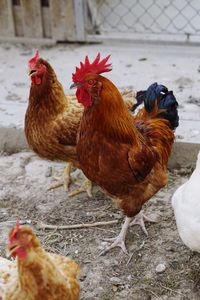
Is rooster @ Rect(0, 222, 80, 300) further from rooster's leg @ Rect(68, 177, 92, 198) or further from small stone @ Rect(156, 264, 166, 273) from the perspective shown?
rooster's leg @ Rect(68, 177, 92, 198)

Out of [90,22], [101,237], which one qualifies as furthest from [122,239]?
[90,22]

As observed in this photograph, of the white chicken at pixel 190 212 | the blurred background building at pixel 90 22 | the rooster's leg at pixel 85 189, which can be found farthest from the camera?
the blurred background building at pixel 90 22

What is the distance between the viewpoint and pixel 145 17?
6719mm

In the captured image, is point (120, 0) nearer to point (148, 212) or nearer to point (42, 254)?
point (148, 212)

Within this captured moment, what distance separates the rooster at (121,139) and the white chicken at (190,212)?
0.39 m

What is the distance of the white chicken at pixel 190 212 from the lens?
3082mm

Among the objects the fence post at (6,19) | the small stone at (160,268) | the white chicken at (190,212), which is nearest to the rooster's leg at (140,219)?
the small stone at (160,268)

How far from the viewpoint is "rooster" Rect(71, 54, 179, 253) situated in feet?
11.1

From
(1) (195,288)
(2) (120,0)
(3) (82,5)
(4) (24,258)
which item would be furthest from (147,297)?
(2) (120,0)

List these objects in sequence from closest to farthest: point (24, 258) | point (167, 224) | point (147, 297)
A: point (24, 258) < point (147, 297) < point (167, 224)

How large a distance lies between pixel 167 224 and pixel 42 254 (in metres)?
1.37

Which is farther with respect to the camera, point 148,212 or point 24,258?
point 148,212

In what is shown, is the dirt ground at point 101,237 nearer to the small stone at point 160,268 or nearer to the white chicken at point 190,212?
the small stone at point 160,268

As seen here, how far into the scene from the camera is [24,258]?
8.80ft
